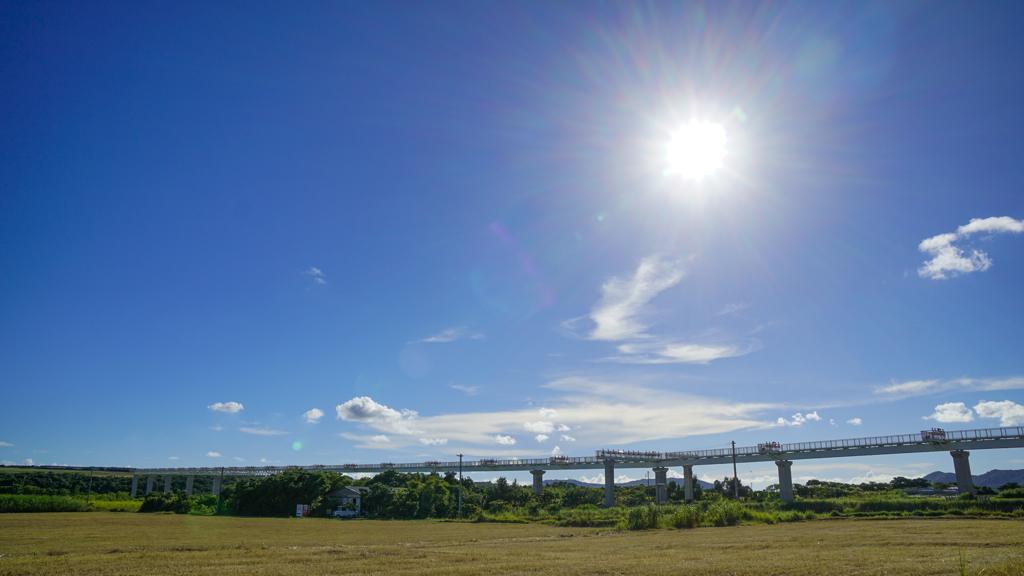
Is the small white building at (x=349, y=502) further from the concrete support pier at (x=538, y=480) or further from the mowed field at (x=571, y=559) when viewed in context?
the mowed field at (x=571, y=559)

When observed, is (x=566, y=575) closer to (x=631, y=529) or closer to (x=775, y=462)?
(x=631, y=529)

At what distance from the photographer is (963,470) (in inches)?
3246

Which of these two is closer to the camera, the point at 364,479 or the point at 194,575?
the point at 194,575

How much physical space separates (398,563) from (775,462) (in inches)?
3709

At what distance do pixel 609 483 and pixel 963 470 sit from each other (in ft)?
190

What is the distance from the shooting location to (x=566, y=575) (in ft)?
59.9

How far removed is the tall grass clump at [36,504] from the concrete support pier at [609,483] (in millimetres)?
100632

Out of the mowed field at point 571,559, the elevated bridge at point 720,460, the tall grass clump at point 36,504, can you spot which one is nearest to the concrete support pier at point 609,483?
the elevated bridge at point 720,460

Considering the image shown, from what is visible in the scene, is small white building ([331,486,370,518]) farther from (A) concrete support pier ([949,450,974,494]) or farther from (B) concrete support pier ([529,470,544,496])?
(A) concrete support pier ([949,450,974,494])

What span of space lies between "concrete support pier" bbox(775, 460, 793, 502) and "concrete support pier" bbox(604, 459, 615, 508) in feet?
102

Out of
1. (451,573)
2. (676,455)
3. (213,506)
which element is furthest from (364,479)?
(451,573)

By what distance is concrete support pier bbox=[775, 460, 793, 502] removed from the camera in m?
93.0

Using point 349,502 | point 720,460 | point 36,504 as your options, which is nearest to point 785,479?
point 720,460

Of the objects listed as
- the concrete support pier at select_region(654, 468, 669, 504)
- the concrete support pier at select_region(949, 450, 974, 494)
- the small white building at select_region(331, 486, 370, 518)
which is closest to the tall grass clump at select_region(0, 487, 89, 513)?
the small white building at select_region(331, 486, 370, 518)
